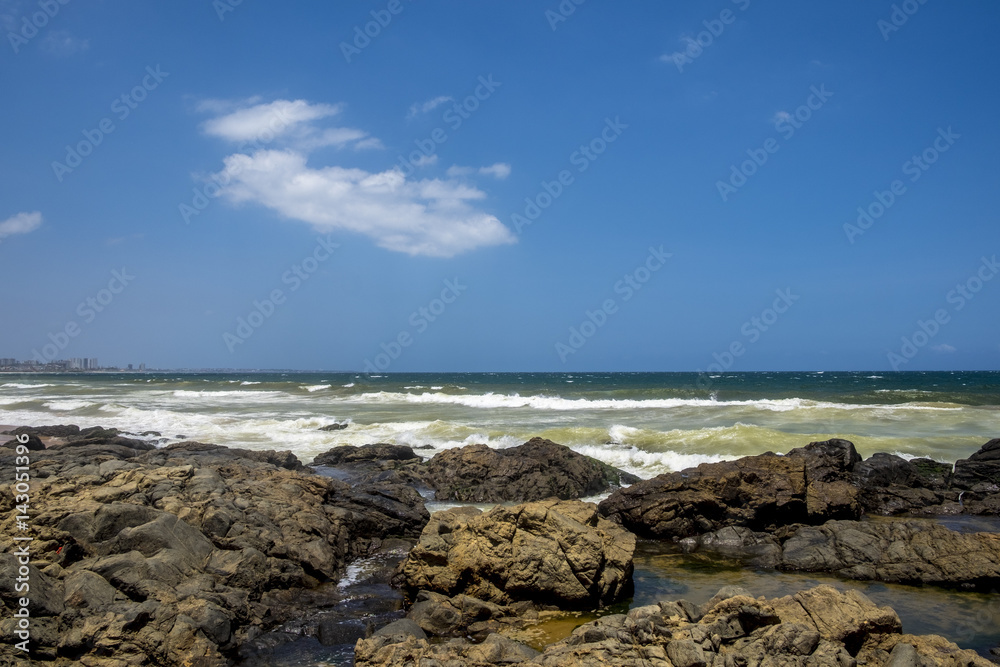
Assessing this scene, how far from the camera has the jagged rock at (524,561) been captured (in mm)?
6828

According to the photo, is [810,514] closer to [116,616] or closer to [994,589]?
[994,589]

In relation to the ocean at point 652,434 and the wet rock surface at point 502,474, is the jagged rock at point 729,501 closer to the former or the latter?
the ocean at point 652,434

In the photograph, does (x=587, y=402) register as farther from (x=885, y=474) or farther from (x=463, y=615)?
(x=463, y=615)

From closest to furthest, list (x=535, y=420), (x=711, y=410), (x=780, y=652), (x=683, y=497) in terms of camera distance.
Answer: (x=780, y=652) → (x=683, y=497) → (x=535, y=420) → (x=711, y=410)

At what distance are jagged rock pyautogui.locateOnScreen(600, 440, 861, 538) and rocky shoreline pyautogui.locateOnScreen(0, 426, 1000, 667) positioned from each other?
33 mm

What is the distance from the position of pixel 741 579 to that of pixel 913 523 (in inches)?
115

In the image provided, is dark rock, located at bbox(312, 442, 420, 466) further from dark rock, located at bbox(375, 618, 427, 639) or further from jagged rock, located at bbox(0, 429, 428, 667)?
dark rock, located at bbox(375, 618, 427, 639)

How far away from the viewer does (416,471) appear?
46.9 ft

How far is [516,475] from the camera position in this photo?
43.5 feet

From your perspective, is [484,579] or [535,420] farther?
[535,420]

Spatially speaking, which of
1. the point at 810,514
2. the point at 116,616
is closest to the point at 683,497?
the point at 810,514

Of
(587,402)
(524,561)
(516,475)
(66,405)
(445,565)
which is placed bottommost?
(66,405)

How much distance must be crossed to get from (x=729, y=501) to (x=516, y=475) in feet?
14.9

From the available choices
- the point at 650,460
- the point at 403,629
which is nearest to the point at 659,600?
the point at 403,629
